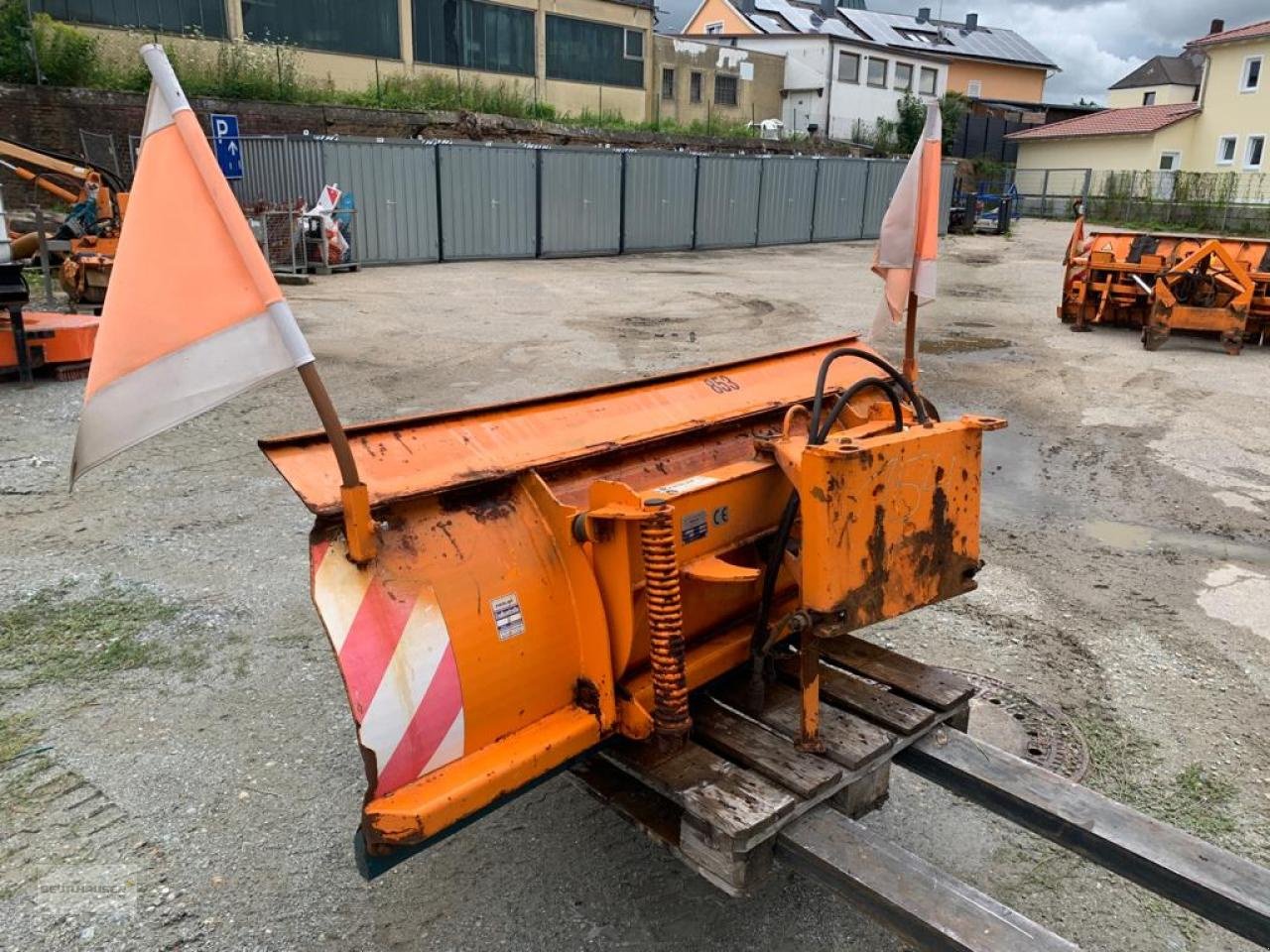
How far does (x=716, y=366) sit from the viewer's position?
3430 millimetres

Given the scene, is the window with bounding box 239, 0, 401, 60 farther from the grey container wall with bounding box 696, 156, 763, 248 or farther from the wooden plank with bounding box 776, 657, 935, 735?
the wooden plank with bounding box 776, 657, 935, 735

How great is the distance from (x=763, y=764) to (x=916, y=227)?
2.26 metres

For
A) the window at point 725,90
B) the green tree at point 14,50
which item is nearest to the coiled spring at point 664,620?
the green tree at point 14,50

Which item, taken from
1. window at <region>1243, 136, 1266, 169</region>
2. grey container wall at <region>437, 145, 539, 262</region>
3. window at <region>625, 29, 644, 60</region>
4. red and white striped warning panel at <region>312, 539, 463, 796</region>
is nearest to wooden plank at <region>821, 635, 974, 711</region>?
red and white striped warning panel at <region>312, 539, 463, 796</region>

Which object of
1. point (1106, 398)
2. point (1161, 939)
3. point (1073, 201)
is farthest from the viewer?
point (1073, 201)

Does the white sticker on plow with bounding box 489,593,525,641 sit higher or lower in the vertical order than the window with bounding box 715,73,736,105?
lower

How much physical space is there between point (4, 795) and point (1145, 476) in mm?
6789

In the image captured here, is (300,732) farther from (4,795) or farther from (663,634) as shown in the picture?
(663,634)

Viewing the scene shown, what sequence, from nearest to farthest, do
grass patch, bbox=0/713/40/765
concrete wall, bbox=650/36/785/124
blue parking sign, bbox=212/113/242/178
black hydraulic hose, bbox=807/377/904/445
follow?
black hydraulic hose, bbox=807/377/904/445 → grass patch, bbox=0/713/40/765 → blue parking sign, bbox=212/113/242/178 → concrete wall, bbox=650/36/785/124

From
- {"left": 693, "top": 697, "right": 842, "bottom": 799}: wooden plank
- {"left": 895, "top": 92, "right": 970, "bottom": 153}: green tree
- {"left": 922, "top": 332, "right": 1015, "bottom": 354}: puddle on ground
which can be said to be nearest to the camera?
{"left": 693, "top": 697, "right": 842, "bottom": 799}: wooden plank

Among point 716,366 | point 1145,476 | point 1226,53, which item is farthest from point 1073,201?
point 716,366

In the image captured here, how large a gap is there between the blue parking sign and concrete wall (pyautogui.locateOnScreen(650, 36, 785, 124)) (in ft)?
83.3

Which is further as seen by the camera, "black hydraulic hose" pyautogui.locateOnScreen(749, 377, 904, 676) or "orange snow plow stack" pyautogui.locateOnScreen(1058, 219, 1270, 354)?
"orange snow plow stack" pyautogui.locateOnScreen(1058, 219, 1270, 354)

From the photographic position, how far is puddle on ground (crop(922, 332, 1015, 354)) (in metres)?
11.2
